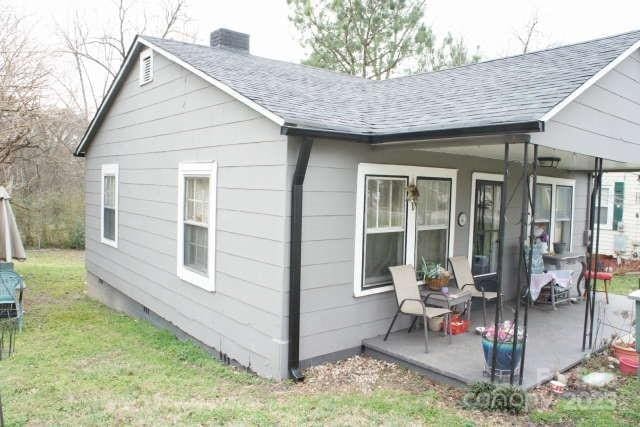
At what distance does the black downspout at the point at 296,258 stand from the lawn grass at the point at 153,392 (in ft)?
0.91

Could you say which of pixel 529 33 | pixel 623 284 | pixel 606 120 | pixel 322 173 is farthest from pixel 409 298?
pixel 529 33

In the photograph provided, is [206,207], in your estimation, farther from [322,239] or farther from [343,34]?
[343,34]

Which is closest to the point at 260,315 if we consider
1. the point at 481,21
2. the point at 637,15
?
the point at 481,21

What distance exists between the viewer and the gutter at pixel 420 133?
3.76 metres

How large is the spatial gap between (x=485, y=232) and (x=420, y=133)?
319 cm

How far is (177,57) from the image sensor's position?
6.40 metres

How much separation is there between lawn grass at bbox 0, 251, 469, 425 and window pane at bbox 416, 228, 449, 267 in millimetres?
2060

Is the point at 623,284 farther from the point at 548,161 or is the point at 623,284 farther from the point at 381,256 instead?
the point at 381,256

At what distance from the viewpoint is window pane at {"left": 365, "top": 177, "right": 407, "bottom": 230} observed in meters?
5.45

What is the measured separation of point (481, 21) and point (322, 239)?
16.9m

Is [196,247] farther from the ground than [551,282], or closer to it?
farther from the ground

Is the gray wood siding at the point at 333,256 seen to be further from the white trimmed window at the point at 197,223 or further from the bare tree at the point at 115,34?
the bare tree at the point at 115,34

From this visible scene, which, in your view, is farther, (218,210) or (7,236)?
(7,236)

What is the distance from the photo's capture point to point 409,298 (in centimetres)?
537
